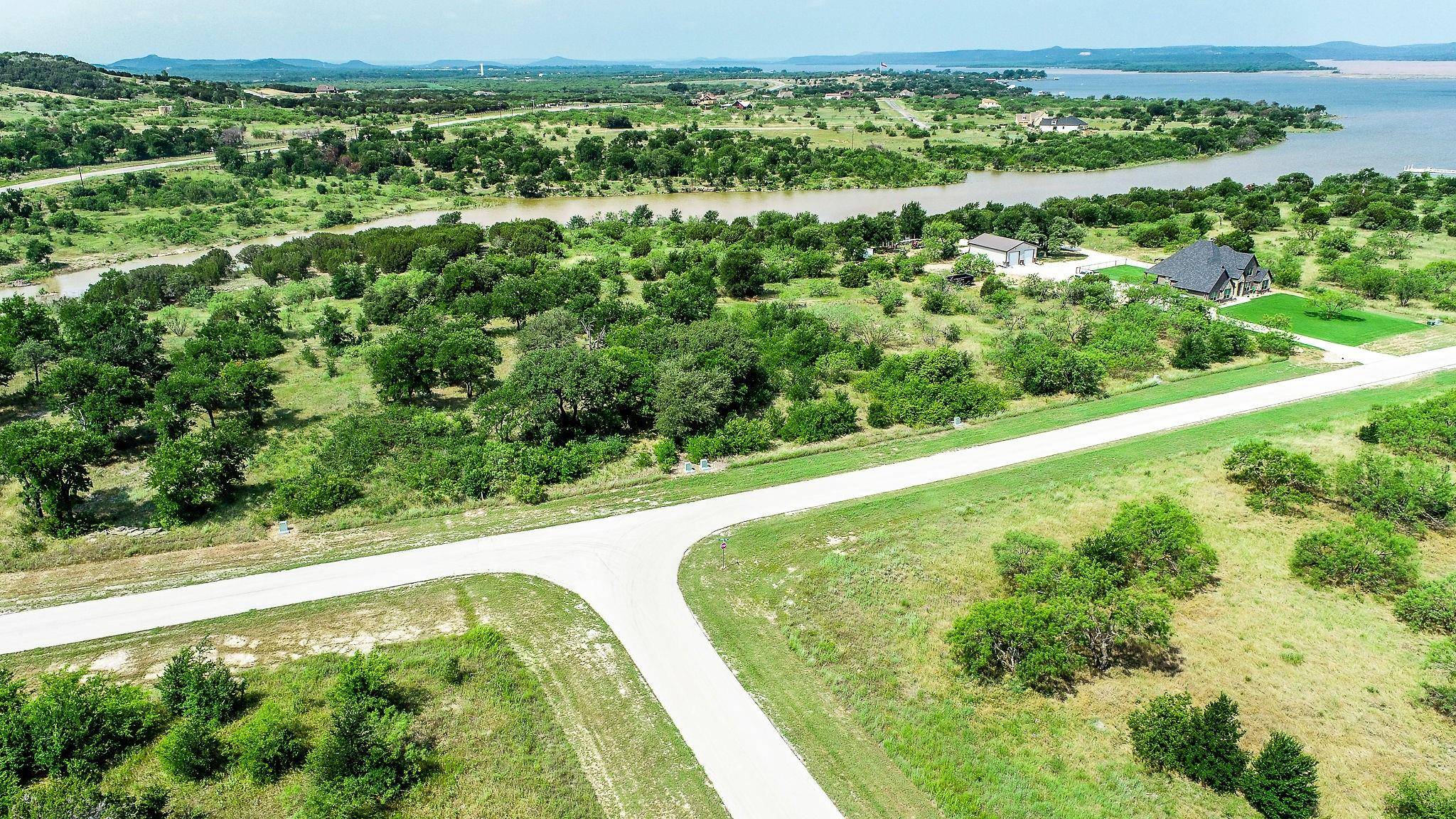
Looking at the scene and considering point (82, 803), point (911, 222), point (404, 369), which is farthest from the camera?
point (911, 222)

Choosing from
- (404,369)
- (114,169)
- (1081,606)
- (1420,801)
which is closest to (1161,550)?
(1081,606)

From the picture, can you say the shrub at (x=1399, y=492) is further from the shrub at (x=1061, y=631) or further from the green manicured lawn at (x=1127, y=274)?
the green manicured lawn at (x=1127, y=274)

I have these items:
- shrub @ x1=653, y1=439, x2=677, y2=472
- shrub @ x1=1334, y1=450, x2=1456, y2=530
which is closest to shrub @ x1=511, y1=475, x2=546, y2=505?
shrub @ x1=653, y1=439, x2=677, y2=472

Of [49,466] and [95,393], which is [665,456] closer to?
[49,466]

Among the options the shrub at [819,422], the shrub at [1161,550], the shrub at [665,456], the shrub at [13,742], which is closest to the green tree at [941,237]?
the shrub at [819,422]

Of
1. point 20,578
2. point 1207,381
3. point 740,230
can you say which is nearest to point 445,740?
point 20,578

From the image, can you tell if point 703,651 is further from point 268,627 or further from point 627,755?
point 268,627
